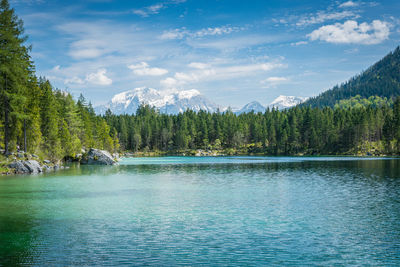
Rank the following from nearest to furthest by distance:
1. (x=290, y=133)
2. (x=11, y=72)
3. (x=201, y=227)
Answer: (x=201, y=227), (x=11, y=72), (x=290, y=133)

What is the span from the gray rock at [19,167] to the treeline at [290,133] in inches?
5048

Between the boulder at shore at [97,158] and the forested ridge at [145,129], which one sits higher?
the forested ridge at [145,129]

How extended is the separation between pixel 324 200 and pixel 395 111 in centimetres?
12741

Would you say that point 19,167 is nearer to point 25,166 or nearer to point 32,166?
point 25,166

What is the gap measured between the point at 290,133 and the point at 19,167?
13935 cm

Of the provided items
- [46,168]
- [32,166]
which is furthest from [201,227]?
[46,168]

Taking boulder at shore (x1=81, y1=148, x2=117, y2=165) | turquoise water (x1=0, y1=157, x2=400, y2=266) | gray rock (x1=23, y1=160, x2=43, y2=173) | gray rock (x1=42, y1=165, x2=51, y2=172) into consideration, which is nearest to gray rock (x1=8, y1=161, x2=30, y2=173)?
gray rock (x1=23, y1=160, x2=43, y2=173)

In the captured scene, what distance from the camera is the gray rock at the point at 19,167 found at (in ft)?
181

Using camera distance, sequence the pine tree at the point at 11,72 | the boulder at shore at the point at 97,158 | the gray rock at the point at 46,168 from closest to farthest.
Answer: the pine tree at the point at 11,72 → the gray rock at the point at 46,168 → the boulder at shore at the point at 97,158

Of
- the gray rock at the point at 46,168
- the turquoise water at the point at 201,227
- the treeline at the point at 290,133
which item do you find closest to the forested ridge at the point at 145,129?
the treeline at the point at 290,133

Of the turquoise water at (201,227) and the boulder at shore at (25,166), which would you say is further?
the boulder at shore at (25,166)

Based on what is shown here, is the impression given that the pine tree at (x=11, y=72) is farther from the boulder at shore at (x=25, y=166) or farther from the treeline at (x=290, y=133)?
the treeline at (x=290, y=133)

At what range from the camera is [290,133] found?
17188 centimetres

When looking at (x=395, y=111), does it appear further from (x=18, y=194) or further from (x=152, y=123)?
(x=18, y=194)
